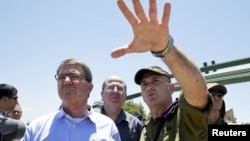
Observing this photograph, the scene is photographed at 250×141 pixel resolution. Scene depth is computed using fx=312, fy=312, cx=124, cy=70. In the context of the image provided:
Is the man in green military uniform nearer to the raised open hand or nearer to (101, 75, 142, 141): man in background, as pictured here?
the raised open hand

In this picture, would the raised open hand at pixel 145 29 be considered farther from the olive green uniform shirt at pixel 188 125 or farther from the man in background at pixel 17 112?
the man in background at pixel 17 112

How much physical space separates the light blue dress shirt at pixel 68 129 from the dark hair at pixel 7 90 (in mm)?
1669

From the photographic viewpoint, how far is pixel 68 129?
2.90m

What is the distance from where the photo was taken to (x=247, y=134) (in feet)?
12.0

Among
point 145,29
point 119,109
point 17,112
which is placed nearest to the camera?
point 145,29

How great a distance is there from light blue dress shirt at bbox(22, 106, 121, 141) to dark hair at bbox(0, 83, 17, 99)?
167 cm

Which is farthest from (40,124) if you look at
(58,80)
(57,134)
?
(58,80)

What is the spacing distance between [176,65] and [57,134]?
1.34m

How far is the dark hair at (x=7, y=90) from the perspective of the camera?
4.43 m

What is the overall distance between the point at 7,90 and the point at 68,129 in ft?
6.44

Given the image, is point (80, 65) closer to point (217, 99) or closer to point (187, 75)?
point (187, 75)

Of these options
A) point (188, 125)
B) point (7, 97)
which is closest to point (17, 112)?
point (7, 97)

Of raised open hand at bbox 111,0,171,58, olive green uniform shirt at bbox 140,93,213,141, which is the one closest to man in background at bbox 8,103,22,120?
olive green uniform shirt at bbox 140,93,213,141

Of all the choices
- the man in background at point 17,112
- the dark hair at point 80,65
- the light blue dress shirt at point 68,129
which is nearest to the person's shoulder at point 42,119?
the light blue dress shirt at point 68,129
